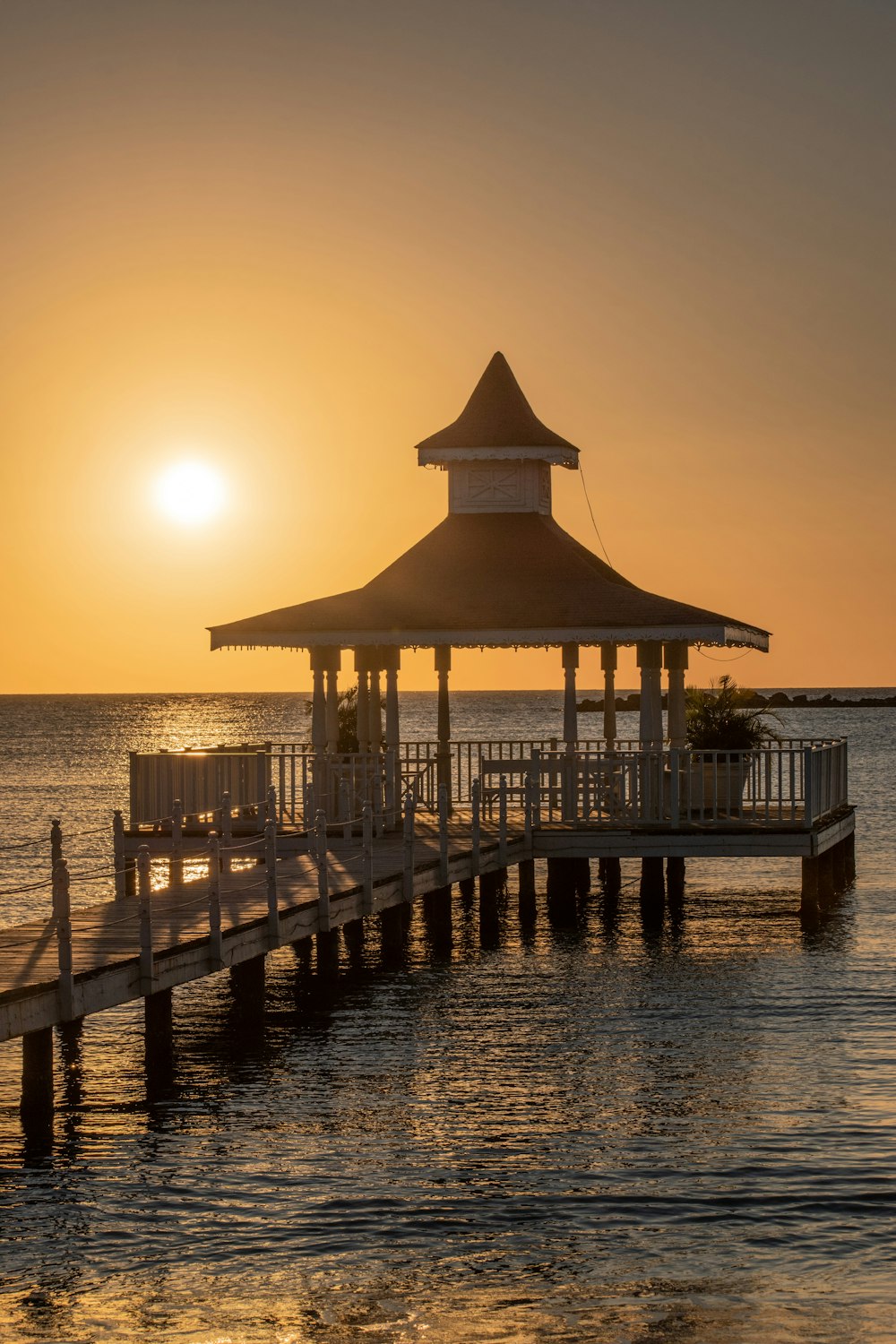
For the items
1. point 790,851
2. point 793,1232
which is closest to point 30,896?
point 790,851

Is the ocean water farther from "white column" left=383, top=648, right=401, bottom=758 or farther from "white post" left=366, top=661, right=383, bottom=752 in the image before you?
"white post" left=366, top=661, right=383, bottom=752

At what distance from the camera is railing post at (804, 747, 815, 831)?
93.7 ft

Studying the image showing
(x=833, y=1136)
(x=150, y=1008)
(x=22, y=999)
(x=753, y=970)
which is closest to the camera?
(x=22, y=999)

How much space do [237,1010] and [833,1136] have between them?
306 inches

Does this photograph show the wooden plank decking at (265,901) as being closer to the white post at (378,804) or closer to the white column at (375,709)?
the white post at (378,804)

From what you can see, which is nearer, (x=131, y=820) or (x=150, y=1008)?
(x=150, y=1008)

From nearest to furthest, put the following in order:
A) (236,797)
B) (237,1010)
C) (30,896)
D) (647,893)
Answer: (237,1010) → (236,797) → (647,893) → (30,896)

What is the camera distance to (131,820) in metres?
28.1

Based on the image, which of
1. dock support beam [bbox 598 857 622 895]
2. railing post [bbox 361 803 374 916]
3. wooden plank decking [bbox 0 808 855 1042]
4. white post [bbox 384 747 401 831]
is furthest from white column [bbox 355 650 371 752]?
railing post [bbox 361 803 374 916]

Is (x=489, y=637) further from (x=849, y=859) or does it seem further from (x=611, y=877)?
(x=849, y=859)

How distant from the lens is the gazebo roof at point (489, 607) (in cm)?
3003

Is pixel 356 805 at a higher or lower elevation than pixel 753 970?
higher

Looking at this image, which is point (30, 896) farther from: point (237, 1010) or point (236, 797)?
point (237, 1010)

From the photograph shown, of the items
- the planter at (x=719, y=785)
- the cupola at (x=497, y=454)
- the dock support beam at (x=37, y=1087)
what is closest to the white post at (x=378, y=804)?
the planter at (x=719, y=785)
